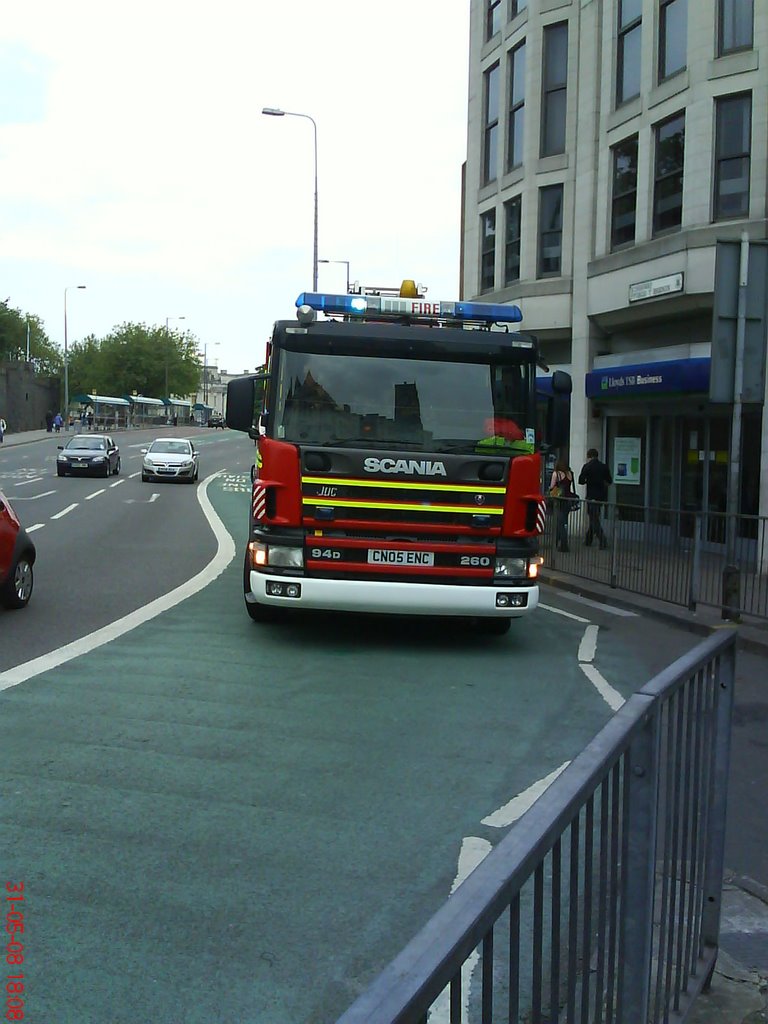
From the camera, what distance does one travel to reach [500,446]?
9219 mm

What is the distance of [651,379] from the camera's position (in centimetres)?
1928

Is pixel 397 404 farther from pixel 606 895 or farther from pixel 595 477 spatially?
pixel 595 477

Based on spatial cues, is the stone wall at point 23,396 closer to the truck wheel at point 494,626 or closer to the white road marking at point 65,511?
the white road marking at point 65,511

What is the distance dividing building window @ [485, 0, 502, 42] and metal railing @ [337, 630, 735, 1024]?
89.3 feet

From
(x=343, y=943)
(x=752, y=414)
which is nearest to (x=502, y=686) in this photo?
(x=343, y=943)

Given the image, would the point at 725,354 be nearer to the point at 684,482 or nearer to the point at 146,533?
the point at 684,482

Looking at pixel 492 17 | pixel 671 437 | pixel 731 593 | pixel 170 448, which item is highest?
pixel 492 17

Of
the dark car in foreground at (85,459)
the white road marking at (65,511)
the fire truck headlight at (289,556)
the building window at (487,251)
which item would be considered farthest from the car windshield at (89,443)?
the fire truck headlight at (289,556)

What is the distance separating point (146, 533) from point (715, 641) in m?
17.3

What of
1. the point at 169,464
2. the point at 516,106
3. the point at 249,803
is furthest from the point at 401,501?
the point at 169,464

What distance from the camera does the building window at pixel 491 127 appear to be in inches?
1081

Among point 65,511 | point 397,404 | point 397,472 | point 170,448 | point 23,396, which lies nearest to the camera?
point 397,472

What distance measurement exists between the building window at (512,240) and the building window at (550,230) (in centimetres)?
95

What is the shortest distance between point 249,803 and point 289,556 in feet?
13.3
